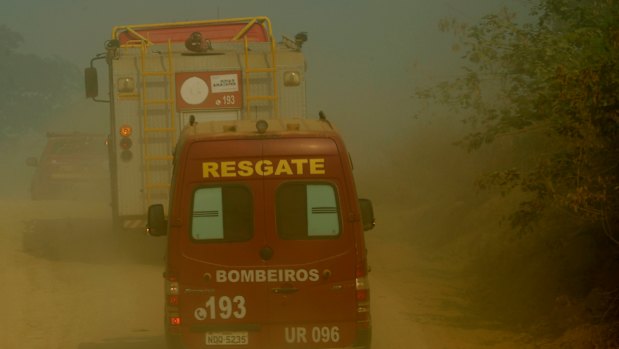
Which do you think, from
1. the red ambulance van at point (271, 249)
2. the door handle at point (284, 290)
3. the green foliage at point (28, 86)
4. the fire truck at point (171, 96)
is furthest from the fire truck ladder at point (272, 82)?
the green foliage at point (28, 86)

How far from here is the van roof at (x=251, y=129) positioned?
28.2 ft

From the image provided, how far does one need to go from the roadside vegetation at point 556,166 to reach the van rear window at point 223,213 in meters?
3.21

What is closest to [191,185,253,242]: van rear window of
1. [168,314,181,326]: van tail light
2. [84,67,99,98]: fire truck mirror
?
[168,314,181,326]: van tail light

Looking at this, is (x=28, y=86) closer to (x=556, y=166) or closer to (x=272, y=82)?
(x=272, y=82)

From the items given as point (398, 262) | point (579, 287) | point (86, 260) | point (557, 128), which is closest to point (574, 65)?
point (557, 128)

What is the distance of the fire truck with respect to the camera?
48.3 ft

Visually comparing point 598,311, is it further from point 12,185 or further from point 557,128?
point 12,185

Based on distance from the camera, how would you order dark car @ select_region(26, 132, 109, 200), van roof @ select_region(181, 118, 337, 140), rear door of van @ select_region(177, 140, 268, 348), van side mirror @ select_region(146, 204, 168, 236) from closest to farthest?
rear door of van @ select_region(177, 140, 268, 348) < van roof @ select_region(181, 118, 337, 140) < van side mirror @ select_region(146, 204, 168, 236) < dark car @ select_region(26, 132, 109, 200)

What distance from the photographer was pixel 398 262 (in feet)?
59.7

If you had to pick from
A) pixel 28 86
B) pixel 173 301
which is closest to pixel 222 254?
pixel 173 301

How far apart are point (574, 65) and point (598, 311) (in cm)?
265

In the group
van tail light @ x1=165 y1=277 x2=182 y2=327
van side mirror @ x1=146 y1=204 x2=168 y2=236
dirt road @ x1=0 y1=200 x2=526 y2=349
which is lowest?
dirt road @ x1=0 y1=200 x2=526 y2=349

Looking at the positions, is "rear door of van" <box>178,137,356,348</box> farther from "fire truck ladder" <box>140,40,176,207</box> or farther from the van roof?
"fire truck ladder" <box>140,40,176,207</box>

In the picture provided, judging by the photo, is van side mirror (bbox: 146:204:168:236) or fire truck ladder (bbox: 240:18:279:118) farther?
fire truck ladder (bbox: 240:18:279:118)
